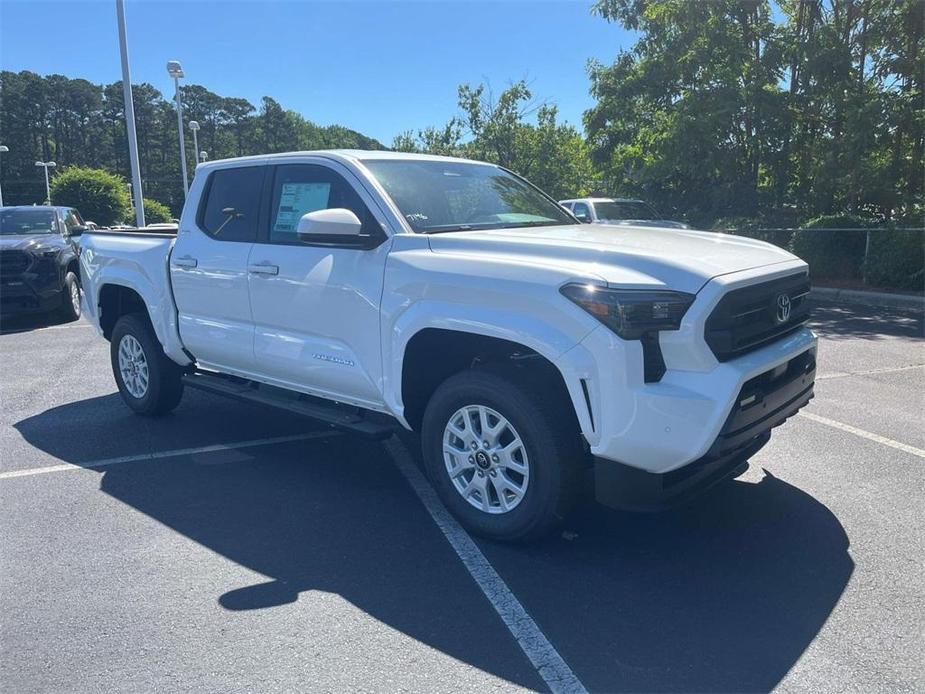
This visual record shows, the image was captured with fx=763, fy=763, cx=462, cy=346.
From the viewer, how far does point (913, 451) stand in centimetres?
512

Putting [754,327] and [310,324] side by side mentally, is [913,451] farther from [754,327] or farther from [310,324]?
[310,324]

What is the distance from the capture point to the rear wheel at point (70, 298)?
11.8m

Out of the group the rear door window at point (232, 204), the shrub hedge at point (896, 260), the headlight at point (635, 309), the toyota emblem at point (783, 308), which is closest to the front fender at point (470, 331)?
the headlight at point (635, 309)

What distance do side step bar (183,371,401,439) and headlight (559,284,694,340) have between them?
158 centimetres

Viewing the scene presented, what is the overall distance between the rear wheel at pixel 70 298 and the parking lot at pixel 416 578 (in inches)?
274

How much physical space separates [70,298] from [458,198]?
367 inches

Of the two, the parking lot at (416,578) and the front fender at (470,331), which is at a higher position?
the front fender at (470,331)

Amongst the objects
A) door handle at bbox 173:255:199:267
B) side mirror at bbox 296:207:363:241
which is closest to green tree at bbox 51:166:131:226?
door handle at bbox 173:255:199:267

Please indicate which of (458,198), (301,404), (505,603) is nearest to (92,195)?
(301,404)

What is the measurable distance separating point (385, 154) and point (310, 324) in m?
1.28

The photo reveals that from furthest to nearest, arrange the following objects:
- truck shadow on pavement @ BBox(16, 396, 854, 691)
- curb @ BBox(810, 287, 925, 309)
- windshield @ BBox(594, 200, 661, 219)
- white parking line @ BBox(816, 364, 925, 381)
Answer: windshield @ BBox(594, 200, 661, 219) < curb @ BBox(810, 287, 925, 309) < white parking line @ BBox(816, 364, 925, 381) < truck shadow on pavement @ BBox(16, 396, 854, 691)

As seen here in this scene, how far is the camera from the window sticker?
188 inches

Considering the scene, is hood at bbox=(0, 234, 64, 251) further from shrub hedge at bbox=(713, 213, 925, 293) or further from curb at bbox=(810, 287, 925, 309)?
shrub hedge at bbox=(713, 213, 925, 293)

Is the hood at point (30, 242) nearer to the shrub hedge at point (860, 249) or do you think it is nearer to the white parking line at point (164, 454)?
the white parking line at point (164, 454)
